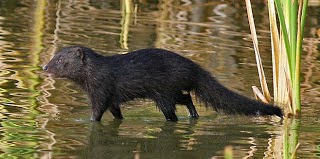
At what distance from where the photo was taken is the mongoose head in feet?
27.7

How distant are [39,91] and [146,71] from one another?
133 cm

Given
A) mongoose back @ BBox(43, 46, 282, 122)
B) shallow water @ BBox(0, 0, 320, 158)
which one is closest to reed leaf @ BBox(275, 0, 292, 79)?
mongoose back @ BBox(43, 46, 282, 122)

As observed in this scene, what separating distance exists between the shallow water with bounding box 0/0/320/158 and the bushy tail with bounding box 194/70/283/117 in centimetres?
11

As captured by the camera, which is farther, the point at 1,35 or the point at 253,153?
the point at 1,35

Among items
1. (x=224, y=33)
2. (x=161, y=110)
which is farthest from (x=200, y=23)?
(x=161, y=110)

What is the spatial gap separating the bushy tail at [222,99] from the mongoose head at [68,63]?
3.57 ft

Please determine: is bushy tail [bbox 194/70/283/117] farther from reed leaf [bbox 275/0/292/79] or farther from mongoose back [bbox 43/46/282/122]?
reed leaf [bbox 275/0/292/79]

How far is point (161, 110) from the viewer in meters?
8.27

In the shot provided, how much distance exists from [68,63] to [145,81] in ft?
2.38

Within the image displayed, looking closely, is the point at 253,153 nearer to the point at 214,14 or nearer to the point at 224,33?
the point at 224,33

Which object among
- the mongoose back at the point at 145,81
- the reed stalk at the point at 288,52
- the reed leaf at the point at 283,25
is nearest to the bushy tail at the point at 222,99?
the mongoose back at the point at 145,81

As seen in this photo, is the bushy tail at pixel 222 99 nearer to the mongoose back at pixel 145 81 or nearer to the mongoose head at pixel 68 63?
the mongoose back at pixel 145 81

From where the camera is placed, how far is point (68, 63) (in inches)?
332

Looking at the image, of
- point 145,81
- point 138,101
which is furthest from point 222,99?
point 138,101
